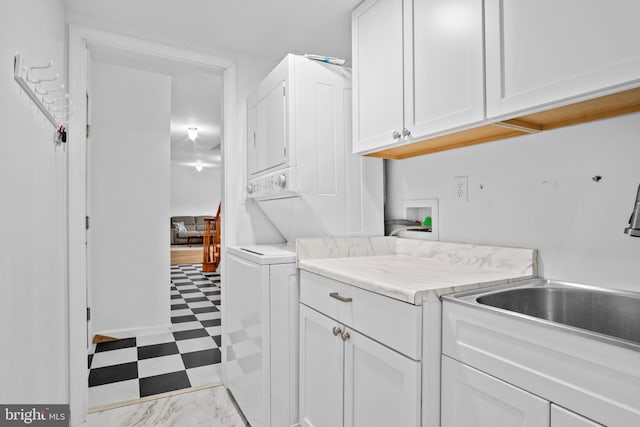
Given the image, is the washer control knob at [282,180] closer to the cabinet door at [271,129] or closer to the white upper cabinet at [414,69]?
the cabinet door at [271,129]

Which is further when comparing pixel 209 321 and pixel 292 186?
pixel 209 321

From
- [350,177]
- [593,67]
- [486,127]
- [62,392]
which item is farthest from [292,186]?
[62,392]

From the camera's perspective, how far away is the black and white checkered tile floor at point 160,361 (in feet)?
7.52

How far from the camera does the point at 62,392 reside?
5.83 ft

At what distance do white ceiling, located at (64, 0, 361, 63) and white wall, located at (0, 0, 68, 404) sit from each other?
0.31m

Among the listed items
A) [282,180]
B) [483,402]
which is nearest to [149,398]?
[282,180]

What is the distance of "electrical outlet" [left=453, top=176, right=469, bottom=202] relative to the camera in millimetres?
1677

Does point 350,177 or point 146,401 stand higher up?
point 350,177

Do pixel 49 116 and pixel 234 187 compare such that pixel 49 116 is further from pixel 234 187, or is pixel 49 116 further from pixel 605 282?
pixel 605 282

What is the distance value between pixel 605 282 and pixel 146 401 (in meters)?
2.40

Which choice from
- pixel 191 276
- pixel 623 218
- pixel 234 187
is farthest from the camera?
pixel 191 276

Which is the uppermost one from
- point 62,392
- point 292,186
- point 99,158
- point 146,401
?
point 99,158

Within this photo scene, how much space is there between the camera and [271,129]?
6.81ft

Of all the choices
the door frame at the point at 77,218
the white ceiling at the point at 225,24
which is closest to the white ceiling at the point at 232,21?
the white ceiling at the point at 225,24
